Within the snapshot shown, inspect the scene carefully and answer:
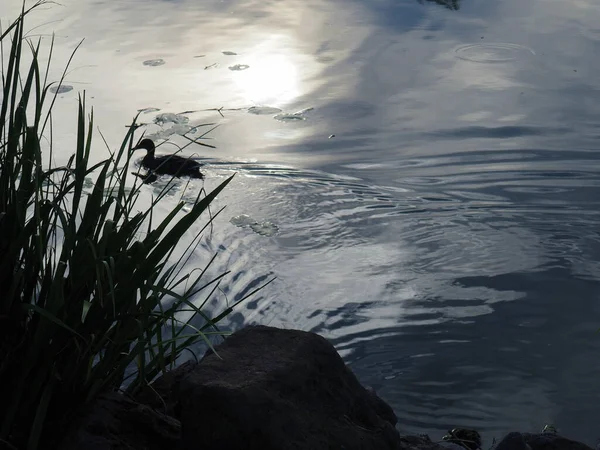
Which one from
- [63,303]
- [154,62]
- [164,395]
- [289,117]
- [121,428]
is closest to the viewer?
[63,303]

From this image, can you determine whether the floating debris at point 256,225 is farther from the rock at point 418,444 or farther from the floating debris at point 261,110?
the rock at point 418,444

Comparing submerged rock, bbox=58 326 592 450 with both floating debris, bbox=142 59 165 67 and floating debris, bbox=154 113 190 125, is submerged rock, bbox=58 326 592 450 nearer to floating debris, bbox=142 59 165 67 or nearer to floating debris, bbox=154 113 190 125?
floating debris, bbox=154 113 190 125

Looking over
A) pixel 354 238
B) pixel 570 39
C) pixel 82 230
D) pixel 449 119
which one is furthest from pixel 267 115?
pixel 82 230

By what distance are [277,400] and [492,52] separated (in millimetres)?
5338

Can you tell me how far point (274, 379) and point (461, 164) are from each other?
3293 millimetres

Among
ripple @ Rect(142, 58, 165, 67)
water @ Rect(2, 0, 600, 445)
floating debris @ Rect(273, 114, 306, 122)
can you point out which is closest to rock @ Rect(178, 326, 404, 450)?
water @ Rect(2, 0, 600, 445)

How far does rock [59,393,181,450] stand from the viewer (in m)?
1.99

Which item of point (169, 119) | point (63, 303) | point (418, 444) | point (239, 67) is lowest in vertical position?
point (418, 444)

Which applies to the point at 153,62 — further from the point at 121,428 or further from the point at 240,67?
the point at 121,428

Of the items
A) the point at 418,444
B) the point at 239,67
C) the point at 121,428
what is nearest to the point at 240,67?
the point at 239,67

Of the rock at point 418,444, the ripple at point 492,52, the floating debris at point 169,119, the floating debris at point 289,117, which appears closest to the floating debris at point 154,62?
the floating debris at point 169,119

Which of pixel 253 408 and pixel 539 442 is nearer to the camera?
pixel 253 408

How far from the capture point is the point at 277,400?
2033 mm

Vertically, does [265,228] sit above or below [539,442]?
below
